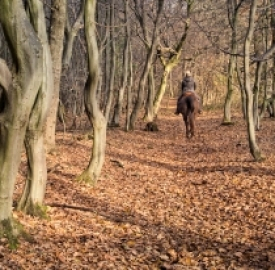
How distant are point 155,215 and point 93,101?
9.90ft

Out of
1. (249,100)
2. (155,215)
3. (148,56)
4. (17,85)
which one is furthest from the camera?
(148,56)

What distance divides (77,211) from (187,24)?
16931mm

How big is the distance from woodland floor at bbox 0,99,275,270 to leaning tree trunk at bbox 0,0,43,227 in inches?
45.0

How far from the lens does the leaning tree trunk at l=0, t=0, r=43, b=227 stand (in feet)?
17.3

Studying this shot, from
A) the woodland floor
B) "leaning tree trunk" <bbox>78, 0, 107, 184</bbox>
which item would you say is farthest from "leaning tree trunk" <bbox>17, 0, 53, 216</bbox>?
"leaning tree trunk" <bbox>78, 0, 107, 184</bbox>

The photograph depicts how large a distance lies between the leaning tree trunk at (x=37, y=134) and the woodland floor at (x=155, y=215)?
0.91 ft

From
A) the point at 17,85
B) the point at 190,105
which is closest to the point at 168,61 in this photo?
the point at 190,105

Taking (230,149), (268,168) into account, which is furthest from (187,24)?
(268,168)

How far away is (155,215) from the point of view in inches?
337

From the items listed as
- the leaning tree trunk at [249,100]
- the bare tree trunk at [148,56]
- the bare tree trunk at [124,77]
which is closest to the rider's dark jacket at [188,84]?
the bare tree trunk at [148,56]

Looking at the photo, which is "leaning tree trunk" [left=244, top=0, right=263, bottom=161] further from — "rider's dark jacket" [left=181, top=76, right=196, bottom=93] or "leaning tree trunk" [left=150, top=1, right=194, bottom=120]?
"leaning tree trunk" [left=150, top=1, right=194, bottom=120]

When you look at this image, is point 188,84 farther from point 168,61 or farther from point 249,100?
point 249,100

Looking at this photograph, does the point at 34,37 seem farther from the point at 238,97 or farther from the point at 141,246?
the point at 238,97

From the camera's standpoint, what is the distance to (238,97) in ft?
129
